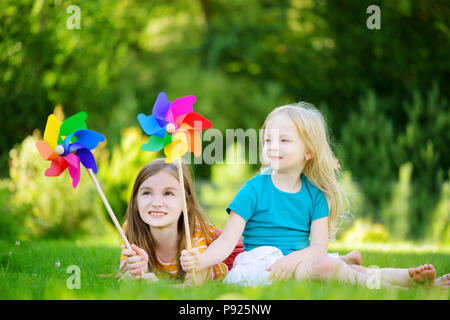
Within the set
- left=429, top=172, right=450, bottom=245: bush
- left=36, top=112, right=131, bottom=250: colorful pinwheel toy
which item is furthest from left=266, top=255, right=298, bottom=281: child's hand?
left=429, top=172, right=450, bottom=245: bush

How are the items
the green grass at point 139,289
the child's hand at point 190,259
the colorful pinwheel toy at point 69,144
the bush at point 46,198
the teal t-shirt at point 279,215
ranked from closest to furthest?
1. the green grass at point 139,289
2. the child's hand at point 190,259
3. the colorful pinwheel toy at point 69,144
4. the teal t-shirt at point 279,215
5. the bush at point 46,198

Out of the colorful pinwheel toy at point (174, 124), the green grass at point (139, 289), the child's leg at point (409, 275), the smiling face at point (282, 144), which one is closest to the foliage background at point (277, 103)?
the green grass at point (139, 289)

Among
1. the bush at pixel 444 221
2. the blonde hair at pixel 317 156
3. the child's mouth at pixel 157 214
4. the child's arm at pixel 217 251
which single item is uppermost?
the blonde hair at pixel 317 156

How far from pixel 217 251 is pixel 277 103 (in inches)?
280

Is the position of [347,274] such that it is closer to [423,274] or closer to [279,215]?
[423,274]

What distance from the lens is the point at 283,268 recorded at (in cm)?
296

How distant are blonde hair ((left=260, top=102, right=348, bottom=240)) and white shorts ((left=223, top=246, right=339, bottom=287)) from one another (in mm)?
495

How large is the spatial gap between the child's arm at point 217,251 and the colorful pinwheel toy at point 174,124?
497 millimetres

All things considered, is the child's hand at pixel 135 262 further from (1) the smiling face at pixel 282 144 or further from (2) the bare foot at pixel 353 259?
(2) the bare foot at pixel 353 259

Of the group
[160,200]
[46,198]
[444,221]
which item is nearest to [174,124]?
[160,200]

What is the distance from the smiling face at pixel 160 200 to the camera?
3.07 metres

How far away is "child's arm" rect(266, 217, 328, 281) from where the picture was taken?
2947mm

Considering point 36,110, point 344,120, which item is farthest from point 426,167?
point 36,110
